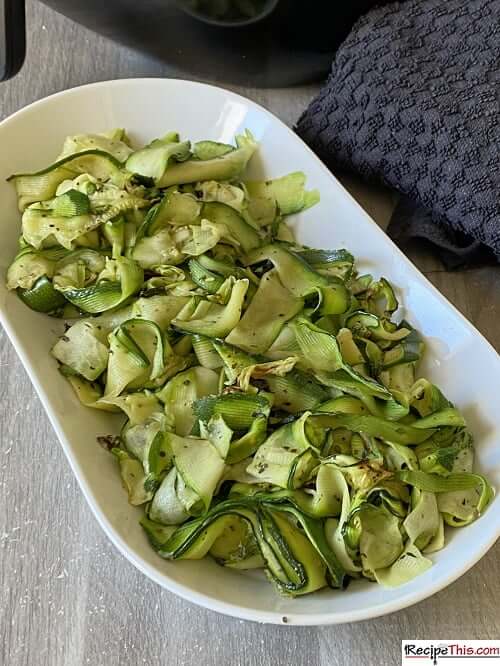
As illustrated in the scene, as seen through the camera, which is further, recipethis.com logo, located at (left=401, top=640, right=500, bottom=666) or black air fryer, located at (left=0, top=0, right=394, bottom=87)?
black air fryer, located at (left=0, top=0, right=394, bottom=87)

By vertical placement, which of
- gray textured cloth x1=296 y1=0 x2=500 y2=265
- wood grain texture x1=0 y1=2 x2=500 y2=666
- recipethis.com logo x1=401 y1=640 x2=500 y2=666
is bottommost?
wood grain texture x1=0 y1=2 x2=500 y2=666

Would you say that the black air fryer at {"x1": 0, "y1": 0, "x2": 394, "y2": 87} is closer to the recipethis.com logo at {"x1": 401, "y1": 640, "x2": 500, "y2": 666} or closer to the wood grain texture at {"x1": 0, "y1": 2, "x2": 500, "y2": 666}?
the wood grain texture at {"x1": 0, "y1": 2, "x2": 500, "y2": 666}

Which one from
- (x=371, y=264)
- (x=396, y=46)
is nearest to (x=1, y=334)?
(x=371, y=264)

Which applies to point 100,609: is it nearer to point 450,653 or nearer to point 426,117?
point 450,653

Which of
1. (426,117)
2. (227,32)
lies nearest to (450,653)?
(426,117)

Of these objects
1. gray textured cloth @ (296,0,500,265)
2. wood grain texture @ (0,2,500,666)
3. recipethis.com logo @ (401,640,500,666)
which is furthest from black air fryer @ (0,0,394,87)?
recipethis.com logo @ (401,640,500,666)

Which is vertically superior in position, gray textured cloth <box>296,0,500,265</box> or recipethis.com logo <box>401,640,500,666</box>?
gray textured cloth <box>296,0,500,265</box>
